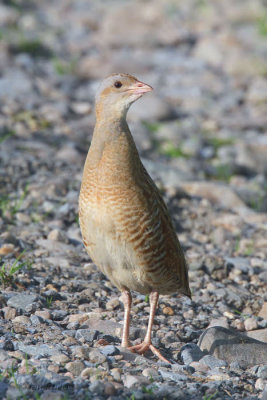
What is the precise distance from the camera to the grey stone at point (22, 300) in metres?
5.26

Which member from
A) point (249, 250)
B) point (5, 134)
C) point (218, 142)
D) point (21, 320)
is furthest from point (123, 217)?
point (218, 142)

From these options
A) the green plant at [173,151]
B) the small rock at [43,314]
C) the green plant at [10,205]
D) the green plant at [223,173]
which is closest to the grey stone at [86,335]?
the small rock at [43,314]

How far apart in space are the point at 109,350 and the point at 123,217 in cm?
88

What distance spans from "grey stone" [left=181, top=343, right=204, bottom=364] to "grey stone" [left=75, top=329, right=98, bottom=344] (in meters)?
0.63

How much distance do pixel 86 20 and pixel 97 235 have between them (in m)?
10.3

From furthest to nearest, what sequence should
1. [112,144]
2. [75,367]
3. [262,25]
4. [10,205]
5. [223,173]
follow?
[262,25], [223,173], [10,205], [112,144], [75,367]

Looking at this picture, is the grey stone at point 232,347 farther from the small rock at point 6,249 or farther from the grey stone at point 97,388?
the small rock at point 6,249

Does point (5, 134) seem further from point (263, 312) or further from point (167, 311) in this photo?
point (263, 312)

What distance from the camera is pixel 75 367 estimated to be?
435 centimetres

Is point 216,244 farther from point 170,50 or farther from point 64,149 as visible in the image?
point 170,50

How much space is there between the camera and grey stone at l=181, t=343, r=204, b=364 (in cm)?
495

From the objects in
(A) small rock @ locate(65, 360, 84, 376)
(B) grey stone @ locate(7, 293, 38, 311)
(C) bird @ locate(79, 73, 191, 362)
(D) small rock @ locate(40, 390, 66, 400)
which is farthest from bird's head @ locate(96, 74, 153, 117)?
(D) small rock @ locate(40, 390, 66, 400)

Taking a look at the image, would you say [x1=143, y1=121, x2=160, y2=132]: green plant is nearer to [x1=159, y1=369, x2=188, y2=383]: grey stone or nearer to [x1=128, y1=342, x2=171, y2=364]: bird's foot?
[x1=128, y1=342, x2=171, y2=364]: bird's foot

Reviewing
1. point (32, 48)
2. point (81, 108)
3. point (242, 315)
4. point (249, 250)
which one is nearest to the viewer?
point (242, 315)
